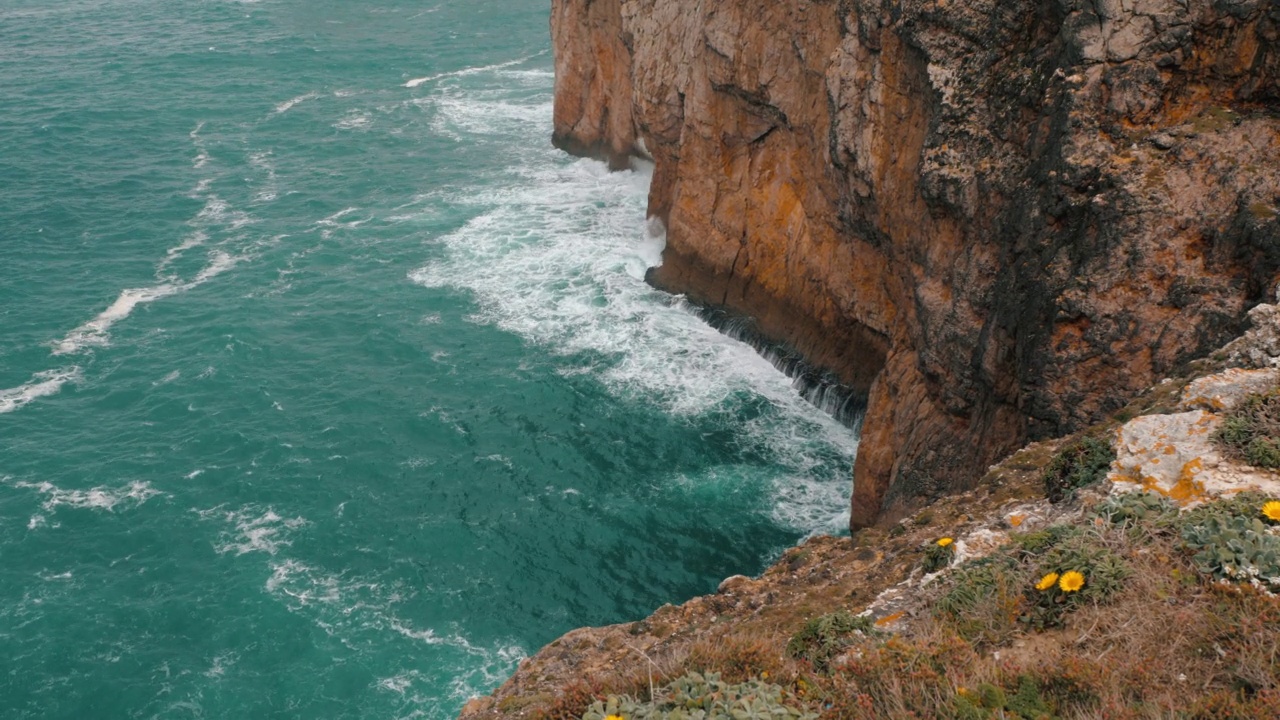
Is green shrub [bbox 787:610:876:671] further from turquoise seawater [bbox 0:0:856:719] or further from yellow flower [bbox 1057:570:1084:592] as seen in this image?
turquoise seawater [bbox 0:0:856:719]

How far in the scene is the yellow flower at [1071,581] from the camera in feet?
42.8

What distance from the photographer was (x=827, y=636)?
14.5 metres

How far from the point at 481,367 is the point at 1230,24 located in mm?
31667

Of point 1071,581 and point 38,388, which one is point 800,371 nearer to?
point 1071,581

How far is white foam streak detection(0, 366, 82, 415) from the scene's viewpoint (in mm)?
44406

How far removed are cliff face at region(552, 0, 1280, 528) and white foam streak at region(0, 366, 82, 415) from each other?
3338 centimetres

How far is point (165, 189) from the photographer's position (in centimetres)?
6444

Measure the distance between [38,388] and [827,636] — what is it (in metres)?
43.1

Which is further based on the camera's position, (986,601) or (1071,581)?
(986,601)

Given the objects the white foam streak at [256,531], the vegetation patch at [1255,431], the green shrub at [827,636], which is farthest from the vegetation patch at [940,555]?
the white foam streak at [256,531]

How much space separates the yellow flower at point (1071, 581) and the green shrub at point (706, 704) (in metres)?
3.92

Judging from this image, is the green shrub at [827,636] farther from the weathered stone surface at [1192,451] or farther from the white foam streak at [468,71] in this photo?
the white foam streak at [468,71]

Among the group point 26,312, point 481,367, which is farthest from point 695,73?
point 26,312

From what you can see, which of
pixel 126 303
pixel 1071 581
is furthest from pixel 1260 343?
pixel 126 303
